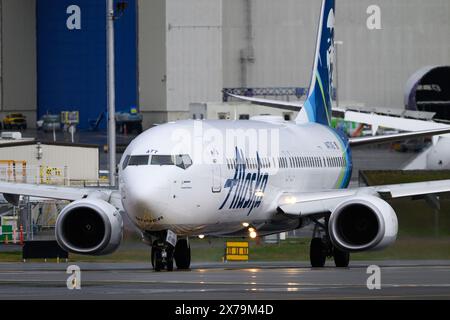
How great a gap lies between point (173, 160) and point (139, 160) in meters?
0.73

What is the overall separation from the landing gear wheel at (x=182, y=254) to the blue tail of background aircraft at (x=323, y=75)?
9810 mm

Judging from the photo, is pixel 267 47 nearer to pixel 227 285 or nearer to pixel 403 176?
pixel 403 176

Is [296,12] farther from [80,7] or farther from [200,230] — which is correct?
[200,230]

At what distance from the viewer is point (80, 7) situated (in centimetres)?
11650

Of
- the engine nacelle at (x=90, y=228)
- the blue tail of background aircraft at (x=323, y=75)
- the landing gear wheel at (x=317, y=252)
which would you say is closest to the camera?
the engine nacelle at (x=90, y=228)

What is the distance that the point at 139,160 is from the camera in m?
29.6

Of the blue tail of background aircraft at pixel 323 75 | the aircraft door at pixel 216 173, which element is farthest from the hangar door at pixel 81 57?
the aircraft door at pixel 216 173

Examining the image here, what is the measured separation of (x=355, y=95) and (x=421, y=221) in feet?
226

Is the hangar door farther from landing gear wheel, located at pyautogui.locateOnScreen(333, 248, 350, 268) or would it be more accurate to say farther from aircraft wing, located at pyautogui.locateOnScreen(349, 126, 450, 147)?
landing gear wheel, located at pyautogui.locateOnScreen(333, 248, 350, 268)

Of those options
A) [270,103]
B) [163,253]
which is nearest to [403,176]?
[270,103]

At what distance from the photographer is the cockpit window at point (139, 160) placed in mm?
29469

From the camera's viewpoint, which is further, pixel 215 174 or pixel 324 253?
pixel 324 253

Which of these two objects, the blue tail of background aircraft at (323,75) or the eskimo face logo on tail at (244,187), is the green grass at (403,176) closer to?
the blue tail of background aircraft at (323,75)

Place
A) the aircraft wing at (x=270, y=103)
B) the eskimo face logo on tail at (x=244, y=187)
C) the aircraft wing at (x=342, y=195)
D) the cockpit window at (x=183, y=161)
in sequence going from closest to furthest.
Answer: the cockpit window at (x=183, y=161) < the eskimo face logo on tail at (x=244, y=187) < the aircraft wing at (x=342, y=195) < the aircraft wing at (x=270, y=103)
